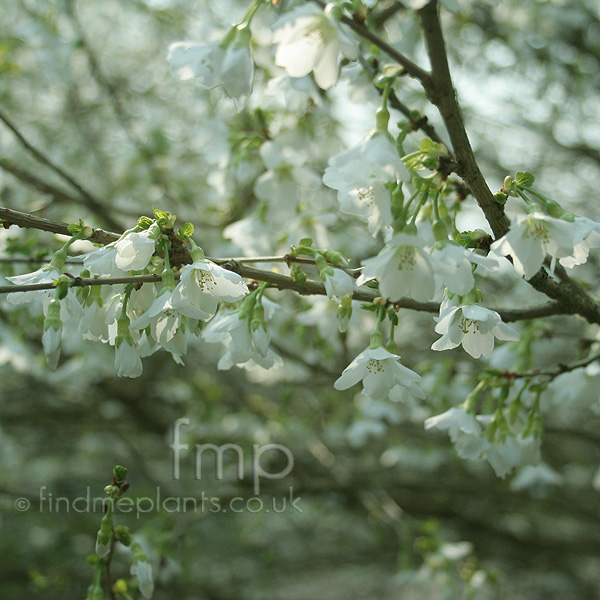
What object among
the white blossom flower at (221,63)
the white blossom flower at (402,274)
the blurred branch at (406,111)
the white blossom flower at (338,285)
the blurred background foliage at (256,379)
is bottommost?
the blurred background foliage at (256,379)

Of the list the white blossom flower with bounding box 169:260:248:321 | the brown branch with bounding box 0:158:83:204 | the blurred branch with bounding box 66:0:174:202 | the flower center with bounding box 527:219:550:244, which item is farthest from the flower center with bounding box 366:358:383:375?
the blurred branch with bounding box 66:0:174:202

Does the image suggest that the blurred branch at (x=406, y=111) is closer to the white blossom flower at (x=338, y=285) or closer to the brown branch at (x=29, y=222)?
the white blossom flower at (x=338, y=285)

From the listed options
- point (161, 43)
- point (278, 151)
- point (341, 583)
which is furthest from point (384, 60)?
point (341, 583)

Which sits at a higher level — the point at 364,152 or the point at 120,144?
the point at 364,152

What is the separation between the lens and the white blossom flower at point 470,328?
1.47 metres

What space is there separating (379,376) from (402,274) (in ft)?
1.17

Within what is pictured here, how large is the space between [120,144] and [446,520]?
484 cm

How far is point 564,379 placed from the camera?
2.32 metres

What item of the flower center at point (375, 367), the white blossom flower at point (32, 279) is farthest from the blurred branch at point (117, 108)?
the flower center at point (375, 367)

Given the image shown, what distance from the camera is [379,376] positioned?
1585 mm

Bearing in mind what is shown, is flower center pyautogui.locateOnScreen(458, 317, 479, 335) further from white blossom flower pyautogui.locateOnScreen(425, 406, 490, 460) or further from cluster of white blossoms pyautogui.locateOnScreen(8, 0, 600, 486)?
white blossom flower pyautogui.locateOnScreen(425, 406, 490, 460)

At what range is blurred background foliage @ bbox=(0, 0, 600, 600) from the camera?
3.48m

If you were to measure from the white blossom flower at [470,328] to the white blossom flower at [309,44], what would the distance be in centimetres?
70

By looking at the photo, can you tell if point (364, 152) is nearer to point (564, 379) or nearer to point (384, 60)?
point (384, 60)
